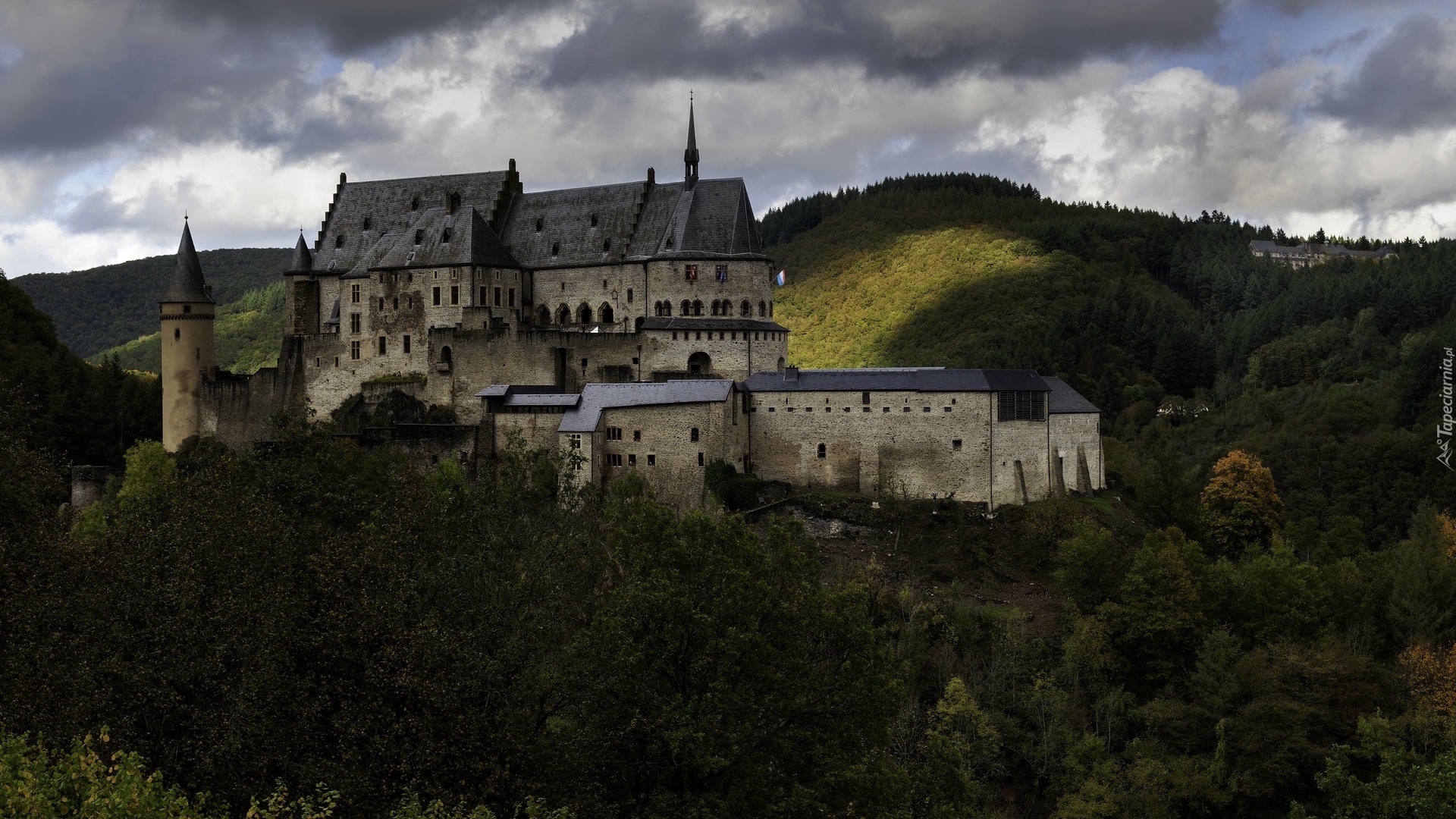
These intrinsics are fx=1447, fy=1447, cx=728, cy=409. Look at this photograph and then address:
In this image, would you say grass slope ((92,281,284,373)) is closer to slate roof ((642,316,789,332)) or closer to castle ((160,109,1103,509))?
castle ((160,109,1103,509))

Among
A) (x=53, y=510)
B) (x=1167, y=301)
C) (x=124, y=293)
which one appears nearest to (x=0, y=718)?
A: (x=53, y=510)

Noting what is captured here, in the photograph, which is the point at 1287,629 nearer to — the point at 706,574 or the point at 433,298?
the point at 706,574

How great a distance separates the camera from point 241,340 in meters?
123

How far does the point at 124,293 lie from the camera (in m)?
152

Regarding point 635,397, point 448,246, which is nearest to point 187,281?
point 448,246

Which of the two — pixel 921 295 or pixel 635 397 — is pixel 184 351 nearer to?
pixel 635 397

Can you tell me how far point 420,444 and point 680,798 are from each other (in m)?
31.9

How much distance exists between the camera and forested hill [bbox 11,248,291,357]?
142500 millimetres

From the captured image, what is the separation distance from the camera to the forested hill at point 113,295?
142 meters

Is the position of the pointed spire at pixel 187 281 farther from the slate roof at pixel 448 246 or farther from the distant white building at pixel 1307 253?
the distant white building at pixel 1307 253

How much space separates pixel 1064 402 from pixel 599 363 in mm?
19071

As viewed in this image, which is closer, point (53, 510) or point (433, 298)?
point (53, 510)

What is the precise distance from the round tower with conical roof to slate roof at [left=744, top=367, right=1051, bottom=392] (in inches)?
1002

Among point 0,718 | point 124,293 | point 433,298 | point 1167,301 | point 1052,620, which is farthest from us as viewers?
point 124,293
